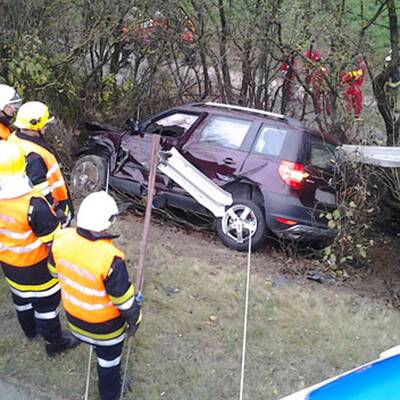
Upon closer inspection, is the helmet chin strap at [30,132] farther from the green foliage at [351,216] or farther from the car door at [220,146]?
the green foliage at [351,216]

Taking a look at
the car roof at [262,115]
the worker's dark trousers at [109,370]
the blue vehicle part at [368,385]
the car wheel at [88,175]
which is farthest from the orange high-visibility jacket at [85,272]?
the car wheel at [88,175]

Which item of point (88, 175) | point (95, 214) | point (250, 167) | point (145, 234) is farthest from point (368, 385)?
point (88, 175)

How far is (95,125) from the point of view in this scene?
9172mm

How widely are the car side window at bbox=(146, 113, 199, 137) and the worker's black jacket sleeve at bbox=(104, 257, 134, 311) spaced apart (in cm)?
448

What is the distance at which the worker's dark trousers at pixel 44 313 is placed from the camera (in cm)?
486

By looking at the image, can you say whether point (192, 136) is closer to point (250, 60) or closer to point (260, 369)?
point (250, 60)

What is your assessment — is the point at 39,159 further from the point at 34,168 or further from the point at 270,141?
the point at 270,141

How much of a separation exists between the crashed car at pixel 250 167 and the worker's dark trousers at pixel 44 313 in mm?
3054

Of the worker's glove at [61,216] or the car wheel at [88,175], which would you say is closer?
the worker's glove at [61,216]

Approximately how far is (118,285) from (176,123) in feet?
15.6

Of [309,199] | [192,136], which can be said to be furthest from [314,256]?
[192,136]

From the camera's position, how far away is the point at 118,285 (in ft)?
12.7

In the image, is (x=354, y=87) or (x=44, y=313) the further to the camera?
(x=354, y=87)

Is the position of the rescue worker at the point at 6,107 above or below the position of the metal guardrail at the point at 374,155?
above
